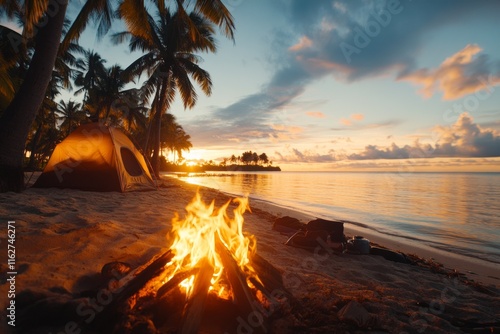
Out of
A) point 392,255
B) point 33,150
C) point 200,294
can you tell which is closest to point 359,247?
point 392,255

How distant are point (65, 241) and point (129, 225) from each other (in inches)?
64.6

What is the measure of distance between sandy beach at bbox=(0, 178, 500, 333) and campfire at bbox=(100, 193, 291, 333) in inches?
12.2

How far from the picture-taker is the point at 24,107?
709 centimetres

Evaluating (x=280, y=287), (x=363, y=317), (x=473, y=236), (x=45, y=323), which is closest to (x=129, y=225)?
(x=45, y=323)

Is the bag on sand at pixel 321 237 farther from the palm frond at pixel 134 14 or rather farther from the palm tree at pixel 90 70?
the palm tree at pixel 90 70

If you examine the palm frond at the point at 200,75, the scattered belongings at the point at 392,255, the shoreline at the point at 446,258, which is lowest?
the shoreline at the point at 446,258

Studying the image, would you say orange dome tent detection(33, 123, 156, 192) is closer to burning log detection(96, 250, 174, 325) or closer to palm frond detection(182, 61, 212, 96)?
burning log detection(96, 250, 174, 325)

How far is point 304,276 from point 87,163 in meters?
9.19

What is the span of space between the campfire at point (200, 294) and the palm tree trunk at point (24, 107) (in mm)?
6894

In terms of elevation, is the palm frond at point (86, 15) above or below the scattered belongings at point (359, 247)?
above

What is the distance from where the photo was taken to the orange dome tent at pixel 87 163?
9.33 m

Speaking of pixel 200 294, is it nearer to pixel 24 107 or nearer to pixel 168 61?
pixel 24 107

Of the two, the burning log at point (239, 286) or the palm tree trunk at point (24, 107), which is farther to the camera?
the palm tree trunk at point (24, 107)

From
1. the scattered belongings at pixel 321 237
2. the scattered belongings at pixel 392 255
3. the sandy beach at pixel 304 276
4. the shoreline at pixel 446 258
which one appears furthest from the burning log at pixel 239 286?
the shoreline at pixel 446 258
